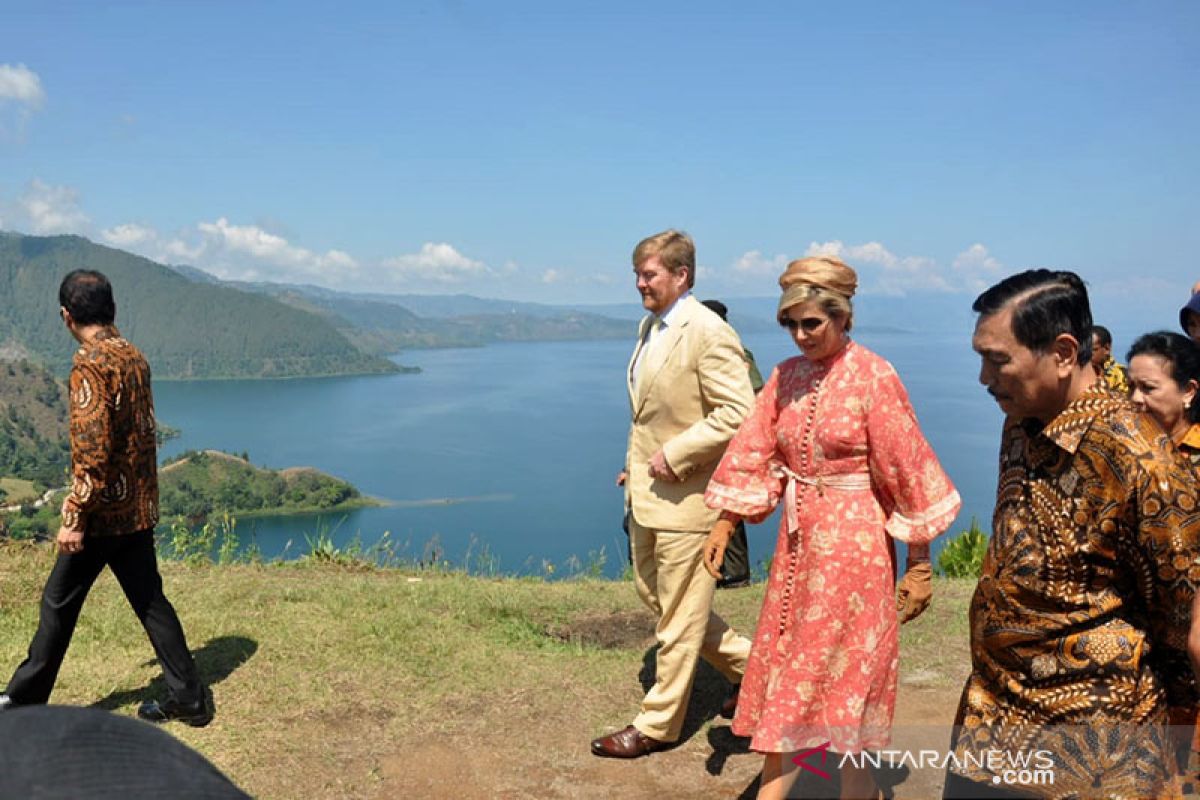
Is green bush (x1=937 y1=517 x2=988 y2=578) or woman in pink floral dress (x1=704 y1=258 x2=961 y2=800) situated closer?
woman in pink floral dress (x1=704 y1=258 x2=961 y2=800)

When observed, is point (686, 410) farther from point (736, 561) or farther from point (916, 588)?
point (736, 561)

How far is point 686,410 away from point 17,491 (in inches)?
2677

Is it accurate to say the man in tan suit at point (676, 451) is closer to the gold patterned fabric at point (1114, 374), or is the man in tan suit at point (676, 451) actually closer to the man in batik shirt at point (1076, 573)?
the man in batik shirt at point (1076, 573)

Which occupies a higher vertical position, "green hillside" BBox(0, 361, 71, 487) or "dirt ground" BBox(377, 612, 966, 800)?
"dirt ground" BBox(377, 612, 966, 800)

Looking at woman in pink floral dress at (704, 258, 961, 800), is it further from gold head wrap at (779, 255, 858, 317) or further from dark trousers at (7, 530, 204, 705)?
dark trousers at (7, 530, 204, 705)

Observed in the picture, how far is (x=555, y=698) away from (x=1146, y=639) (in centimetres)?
314

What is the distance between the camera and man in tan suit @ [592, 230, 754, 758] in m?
3.94

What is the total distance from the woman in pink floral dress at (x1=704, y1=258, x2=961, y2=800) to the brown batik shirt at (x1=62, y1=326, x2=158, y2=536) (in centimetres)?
273

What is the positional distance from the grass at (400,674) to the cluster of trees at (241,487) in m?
64.1

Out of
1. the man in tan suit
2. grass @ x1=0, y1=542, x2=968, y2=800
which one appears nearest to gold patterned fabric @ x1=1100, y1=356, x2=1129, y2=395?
grass @ x1=0, y1=542, x2=968, y2=800

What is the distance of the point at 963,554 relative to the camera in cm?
838

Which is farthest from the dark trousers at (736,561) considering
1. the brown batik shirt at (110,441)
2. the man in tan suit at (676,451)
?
the brown batik shirt at (110,441)

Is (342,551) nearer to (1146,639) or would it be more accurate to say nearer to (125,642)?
(125,642)

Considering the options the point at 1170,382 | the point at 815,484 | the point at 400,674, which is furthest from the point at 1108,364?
the point at 400,674
